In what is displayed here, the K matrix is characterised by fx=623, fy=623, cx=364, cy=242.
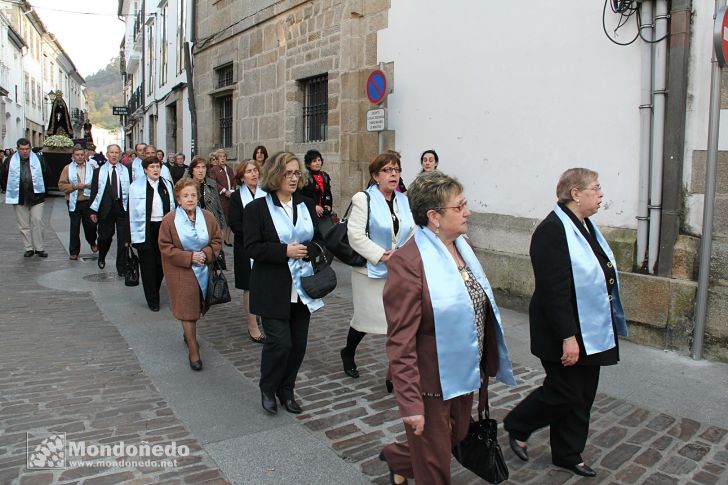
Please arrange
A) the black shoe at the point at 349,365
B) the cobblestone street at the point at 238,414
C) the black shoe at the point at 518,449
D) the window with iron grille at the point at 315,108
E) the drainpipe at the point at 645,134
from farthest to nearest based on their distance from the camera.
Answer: the window with iron grille at the point at 315,108 → the drainpipe at the point at 645,134 → the black shoe at the point at 349,365 → the black shoe at the point at 518,449 → the cobblestone street at the point at 238,414

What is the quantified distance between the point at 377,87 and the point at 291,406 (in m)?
5.48

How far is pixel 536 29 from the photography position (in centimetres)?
664

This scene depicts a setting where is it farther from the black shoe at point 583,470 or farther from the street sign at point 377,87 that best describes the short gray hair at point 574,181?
the street sign at point 377,87

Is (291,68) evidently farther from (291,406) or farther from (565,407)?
(565,407)

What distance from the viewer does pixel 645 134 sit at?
563 cm

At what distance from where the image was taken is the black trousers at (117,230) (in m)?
8.42

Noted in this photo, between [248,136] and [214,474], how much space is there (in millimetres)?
10956

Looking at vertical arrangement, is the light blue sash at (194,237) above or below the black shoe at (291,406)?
above

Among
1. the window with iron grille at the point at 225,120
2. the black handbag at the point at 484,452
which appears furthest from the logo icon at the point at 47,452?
the window with iron grille at the point at 225,120

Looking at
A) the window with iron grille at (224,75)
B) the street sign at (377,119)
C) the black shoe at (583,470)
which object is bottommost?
the black shoe at (583,470)

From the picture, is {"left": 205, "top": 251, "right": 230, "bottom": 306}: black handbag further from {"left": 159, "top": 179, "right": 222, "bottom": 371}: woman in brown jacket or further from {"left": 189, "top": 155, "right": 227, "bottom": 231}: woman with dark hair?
{"left": 189, "top": 155, "right": 227, "bottom": 231}: woman with dark hair

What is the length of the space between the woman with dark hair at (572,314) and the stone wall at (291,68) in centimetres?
654

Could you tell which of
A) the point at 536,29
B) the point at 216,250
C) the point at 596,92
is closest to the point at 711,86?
the point at 596,92

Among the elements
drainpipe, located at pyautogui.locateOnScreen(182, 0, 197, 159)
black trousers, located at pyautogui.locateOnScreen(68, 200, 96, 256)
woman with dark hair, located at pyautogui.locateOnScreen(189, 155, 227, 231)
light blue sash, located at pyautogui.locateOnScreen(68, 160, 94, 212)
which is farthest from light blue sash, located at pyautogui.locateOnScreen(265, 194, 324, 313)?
drainpipe, located at pyautogui.locateOnScreen(182, 0, 197, 159)
